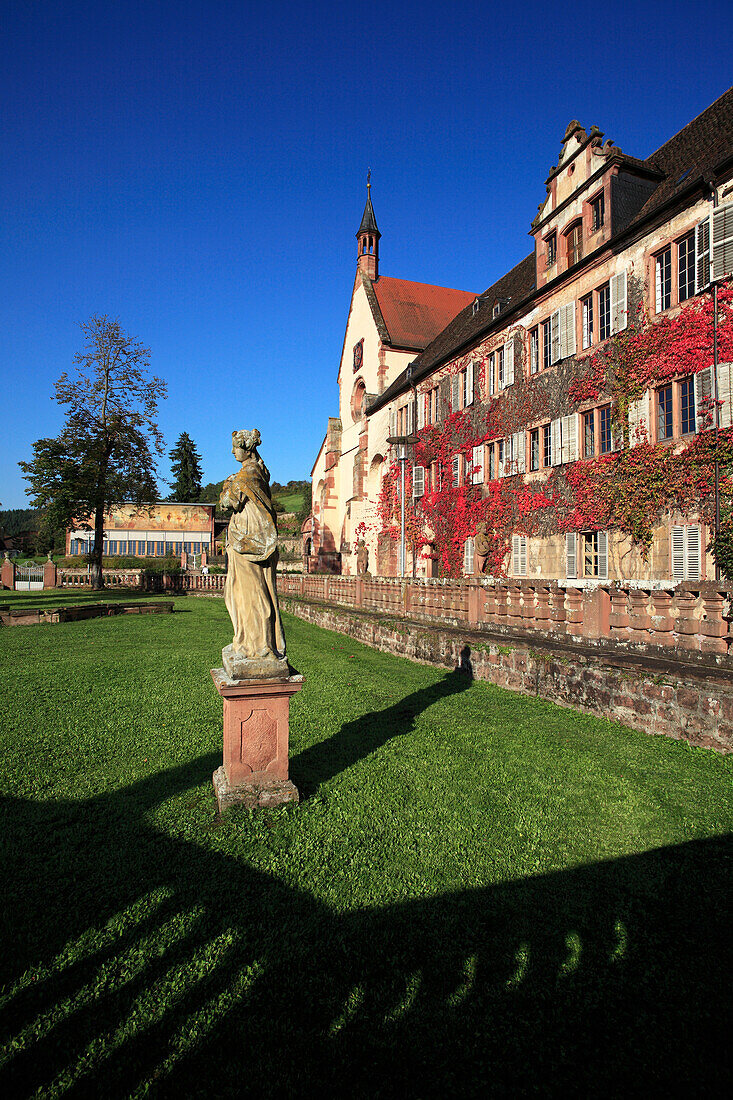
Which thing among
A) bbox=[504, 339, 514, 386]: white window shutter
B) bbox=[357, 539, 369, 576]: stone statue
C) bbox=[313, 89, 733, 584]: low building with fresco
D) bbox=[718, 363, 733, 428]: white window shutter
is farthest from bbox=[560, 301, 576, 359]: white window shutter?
bbox=[357, 539, 369, 576]: stone statue

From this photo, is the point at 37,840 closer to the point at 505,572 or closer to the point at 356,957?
the point at 356,957

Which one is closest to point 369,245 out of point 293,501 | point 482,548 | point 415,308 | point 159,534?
point 415,308

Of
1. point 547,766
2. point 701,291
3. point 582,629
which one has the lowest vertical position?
point 547,766

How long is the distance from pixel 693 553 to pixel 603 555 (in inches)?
116

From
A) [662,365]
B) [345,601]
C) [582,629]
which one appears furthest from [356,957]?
[345,601]

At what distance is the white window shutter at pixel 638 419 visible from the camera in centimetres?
1484

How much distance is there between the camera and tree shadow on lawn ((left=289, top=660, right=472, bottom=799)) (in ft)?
17.3

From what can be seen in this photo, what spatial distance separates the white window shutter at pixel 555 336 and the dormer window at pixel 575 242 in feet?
5.51

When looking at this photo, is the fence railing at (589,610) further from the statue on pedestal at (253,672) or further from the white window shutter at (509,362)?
the white window shutter at (509,362)

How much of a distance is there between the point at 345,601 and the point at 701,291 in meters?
14.4

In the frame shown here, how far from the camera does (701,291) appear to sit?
1322 centimetres

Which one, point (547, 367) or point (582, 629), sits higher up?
point (547, 367)

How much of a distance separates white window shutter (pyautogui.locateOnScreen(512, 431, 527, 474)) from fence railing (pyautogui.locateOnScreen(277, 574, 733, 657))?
A: 6.76 m

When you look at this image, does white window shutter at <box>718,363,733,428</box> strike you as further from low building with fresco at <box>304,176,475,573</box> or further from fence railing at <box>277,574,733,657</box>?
low building with fresco at <box>304,176,475,573</box>
